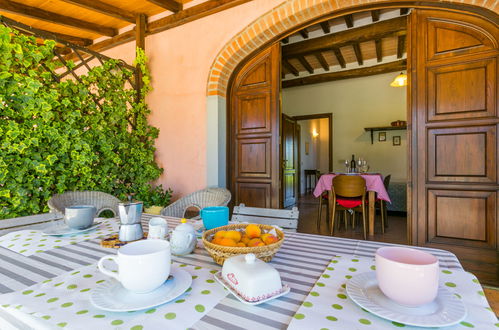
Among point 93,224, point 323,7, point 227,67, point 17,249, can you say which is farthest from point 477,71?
point 17,249

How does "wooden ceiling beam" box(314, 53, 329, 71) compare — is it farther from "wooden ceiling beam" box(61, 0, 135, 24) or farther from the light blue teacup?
the light blue teacup

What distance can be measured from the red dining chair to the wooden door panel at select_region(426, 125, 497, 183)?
852mm

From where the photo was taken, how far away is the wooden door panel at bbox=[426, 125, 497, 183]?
222 centimetres

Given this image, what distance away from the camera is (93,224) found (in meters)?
1.25

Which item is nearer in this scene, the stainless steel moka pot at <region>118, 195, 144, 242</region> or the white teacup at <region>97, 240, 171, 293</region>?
the white teacup at <region>97, 240, 171, 293</region>

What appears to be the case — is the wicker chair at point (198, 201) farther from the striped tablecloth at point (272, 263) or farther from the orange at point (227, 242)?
the orange at point (227, 242)

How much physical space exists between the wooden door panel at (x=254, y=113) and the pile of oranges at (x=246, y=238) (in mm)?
2406

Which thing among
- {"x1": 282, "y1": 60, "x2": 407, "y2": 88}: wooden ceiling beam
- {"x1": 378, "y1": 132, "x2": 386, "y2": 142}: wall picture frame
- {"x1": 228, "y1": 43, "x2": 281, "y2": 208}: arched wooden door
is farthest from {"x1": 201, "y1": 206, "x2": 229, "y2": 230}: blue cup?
{"x1": 378, "y1": 132, "x2": 386, "y2": 142}: wall picture frame

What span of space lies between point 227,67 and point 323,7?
1246 mm

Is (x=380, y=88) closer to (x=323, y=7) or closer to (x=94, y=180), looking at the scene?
(x=323, y=7)

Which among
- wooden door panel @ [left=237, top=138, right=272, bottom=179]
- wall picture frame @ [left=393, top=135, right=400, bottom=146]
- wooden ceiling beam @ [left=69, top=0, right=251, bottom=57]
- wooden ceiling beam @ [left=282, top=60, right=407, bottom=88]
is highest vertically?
wooden ceiling beam @ [left=282, top=60, right=407, bottom=88]

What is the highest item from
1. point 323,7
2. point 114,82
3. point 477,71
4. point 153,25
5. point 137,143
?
point 153,25

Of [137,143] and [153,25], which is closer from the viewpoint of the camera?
[137,143]

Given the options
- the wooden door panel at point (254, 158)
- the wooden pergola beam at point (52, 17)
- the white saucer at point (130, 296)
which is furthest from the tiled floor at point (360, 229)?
the wooden pergola beam at point (52, 17)
